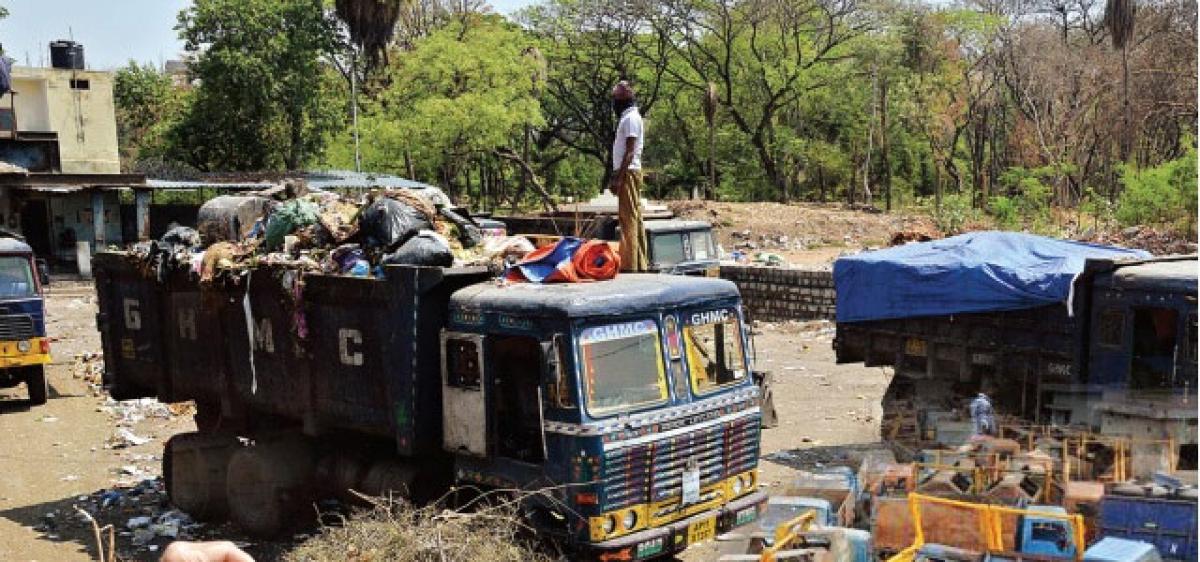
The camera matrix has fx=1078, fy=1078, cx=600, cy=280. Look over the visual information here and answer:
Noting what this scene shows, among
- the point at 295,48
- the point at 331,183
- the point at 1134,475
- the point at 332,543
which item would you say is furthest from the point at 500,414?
the point at 295,48

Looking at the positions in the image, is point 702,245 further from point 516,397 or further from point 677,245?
point 516,397

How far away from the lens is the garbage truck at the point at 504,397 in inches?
249

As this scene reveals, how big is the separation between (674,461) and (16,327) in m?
11.3

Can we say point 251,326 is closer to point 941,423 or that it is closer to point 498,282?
point 498,282

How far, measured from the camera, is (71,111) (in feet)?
113

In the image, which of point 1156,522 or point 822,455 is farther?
point 822,455

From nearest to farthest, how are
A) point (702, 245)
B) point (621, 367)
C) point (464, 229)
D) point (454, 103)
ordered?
point (621, 367) < point (464, 229) < point (702, 245) < point (454, 103)

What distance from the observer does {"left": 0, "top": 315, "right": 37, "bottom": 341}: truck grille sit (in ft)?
46.8

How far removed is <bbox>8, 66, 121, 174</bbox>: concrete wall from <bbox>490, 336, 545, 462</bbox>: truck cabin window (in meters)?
31.7

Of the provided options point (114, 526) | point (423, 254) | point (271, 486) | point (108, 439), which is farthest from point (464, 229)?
point (108, 439)

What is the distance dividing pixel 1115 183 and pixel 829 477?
30426 millimetres

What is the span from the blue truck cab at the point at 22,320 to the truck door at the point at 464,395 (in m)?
9.82

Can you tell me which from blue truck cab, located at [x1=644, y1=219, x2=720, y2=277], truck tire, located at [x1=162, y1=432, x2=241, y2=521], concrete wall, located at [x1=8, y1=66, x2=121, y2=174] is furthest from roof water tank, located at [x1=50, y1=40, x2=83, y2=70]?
truck tire, located at [x1=162, y1=432, x2=241, y2=521]

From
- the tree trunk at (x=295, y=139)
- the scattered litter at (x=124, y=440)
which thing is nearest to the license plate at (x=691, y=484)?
the scattered litter at (x=124, y=440)
